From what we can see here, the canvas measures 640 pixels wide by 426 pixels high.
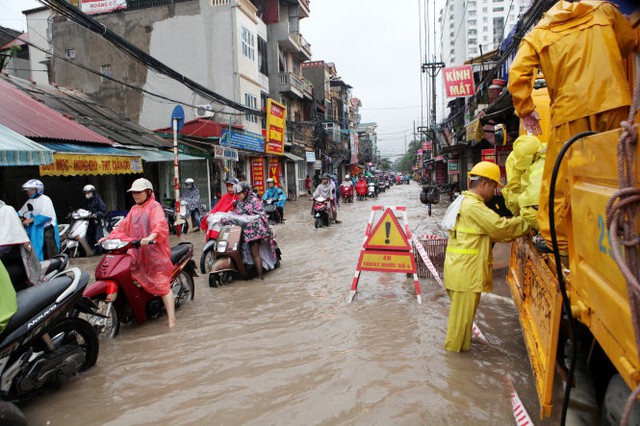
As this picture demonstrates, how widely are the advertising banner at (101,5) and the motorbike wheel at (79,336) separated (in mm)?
21351

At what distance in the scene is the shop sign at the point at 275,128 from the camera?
71.5 feet

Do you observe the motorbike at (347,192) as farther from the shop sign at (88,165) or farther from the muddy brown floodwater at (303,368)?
the muddy brown floodwater at (303,368)

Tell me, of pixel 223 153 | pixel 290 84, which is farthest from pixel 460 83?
pixel 290 84

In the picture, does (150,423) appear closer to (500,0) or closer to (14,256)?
(14,256)

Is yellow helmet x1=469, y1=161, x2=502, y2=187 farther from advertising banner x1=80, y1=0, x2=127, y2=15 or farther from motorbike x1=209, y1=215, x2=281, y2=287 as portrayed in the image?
advertising banner x1=80, y1=0, x2=127, y2=15

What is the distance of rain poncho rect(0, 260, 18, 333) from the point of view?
285 cm

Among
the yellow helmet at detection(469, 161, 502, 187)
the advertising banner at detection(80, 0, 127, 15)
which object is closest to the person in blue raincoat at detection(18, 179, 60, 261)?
the yellow helmet at detection(469, 161, 502, 187)

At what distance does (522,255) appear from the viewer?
13.7 feet

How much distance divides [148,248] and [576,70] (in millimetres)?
4183

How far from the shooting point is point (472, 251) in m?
3.82

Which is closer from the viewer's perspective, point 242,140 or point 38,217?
point 38,217

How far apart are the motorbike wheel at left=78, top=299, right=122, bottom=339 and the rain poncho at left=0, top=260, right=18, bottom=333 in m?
1.53

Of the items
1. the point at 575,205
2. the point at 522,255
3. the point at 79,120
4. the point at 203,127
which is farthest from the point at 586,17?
the point at 203,127

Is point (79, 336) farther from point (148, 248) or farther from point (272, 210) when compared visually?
point (272, 210)
